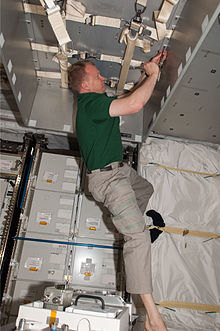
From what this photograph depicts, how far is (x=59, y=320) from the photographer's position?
1291 mm

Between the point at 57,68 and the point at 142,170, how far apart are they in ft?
5.39

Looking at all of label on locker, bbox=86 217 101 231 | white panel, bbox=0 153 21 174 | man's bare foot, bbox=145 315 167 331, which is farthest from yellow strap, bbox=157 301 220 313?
white panel, bbox=0 153 21 174

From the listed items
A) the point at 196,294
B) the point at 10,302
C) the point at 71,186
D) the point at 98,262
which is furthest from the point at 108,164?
the point at 10,302

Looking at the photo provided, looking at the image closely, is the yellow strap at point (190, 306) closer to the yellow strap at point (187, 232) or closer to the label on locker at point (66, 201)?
the yellow strap at point (187, 232)

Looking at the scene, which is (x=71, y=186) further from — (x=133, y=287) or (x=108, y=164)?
(x=133, y=287)

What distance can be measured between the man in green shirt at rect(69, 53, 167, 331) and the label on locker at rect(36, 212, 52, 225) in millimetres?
1157

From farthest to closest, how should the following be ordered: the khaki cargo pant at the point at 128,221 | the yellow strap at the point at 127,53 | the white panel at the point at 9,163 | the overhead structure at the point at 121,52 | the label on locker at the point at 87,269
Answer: the white panel at the point at 9,163, the label on locker at the point at 87,269, the yellow strap at the point at 127,53, the overhead structure at the point at 121,52, the khaki cargo pant at the point at 128,221

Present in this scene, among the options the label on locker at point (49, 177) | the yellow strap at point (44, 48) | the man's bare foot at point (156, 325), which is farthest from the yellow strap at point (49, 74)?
the man's bare foot at point (156, 325)

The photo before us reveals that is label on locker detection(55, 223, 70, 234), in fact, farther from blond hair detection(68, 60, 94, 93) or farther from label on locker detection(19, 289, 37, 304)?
blond hair detection(68, 60, 94, 93)

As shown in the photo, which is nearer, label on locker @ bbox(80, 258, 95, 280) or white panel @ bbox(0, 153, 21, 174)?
label on locker @ bbox(80, 258, 95, 280)

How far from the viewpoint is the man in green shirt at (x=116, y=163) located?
6.51ft

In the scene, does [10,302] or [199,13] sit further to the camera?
[10,302]

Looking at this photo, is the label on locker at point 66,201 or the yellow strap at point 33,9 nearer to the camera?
the yellow strap at point 33,9

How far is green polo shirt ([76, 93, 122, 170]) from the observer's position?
2283 mm
